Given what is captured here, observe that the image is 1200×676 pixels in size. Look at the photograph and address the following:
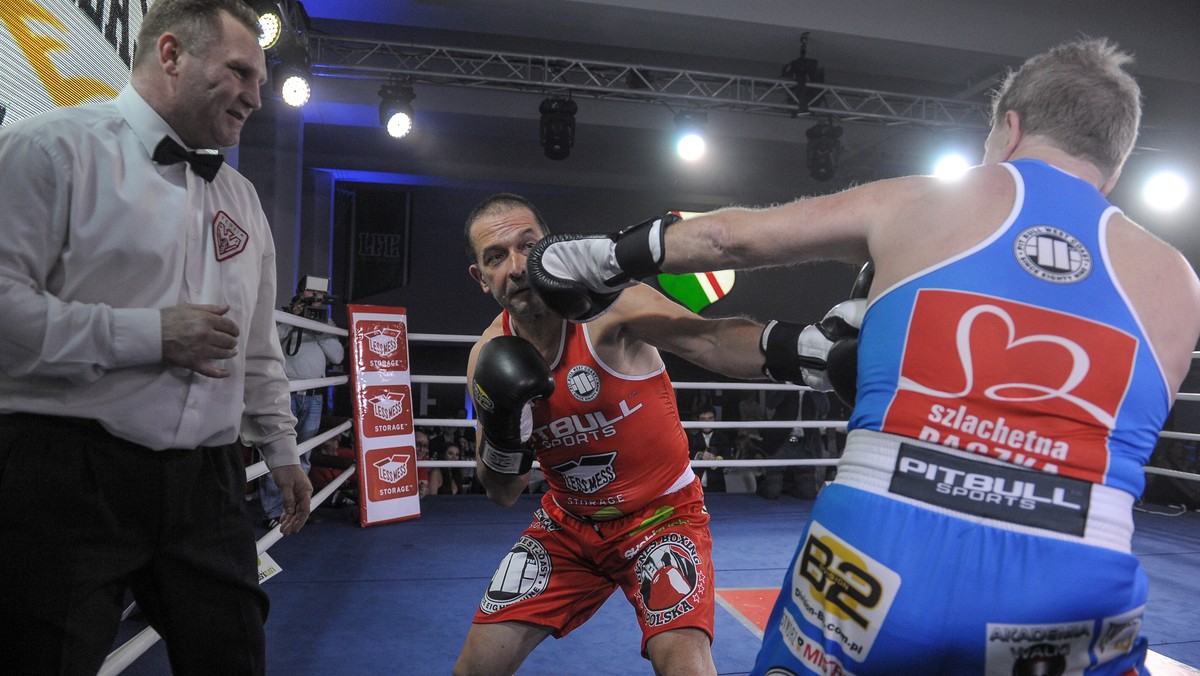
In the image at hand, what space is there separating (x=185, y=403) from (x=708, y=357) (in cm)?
108

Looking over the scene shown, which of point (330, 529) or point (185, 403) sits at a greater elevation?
point (185, 403)

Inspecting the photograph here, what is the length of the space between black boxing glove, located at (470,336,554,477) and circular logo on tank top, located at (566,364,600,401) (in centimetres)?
7

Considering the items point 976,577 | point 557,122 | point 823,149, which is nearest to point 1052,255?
point 976,577

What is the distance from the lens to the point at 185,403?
50.2 inches

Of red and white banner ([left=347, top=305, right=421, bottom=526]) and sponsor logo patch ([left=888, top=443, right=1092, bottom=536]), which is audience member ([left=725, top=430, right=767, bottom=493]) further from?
sponsor logo patch ([left=888, top=443, right=1092, bottom=536])

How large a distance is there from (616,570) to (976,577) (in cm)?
111

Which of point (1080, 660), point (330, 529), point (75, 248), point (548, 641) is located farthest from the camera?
point (330, 529)

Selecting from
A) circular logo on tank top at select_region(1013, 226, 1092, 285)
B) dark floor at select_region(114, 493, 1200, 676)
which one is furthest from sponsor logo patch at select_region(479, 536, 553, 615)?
circular logo on tank top at select_region(1013, 226, 1092, 285)

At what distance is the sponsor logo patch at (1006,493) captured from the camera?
2.85 feet

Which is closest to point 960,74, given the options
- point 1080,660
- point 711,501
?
point 711,501

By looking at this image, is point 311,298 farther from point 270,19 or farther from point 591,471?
point 591,471

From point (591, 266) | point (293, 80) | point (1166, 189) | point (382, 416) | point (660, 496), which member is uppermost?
point (293, 80)

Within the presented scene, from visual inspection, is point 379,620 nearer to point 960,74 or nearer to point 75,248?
point 75,248

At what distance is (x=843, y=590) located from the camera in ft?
3.02
